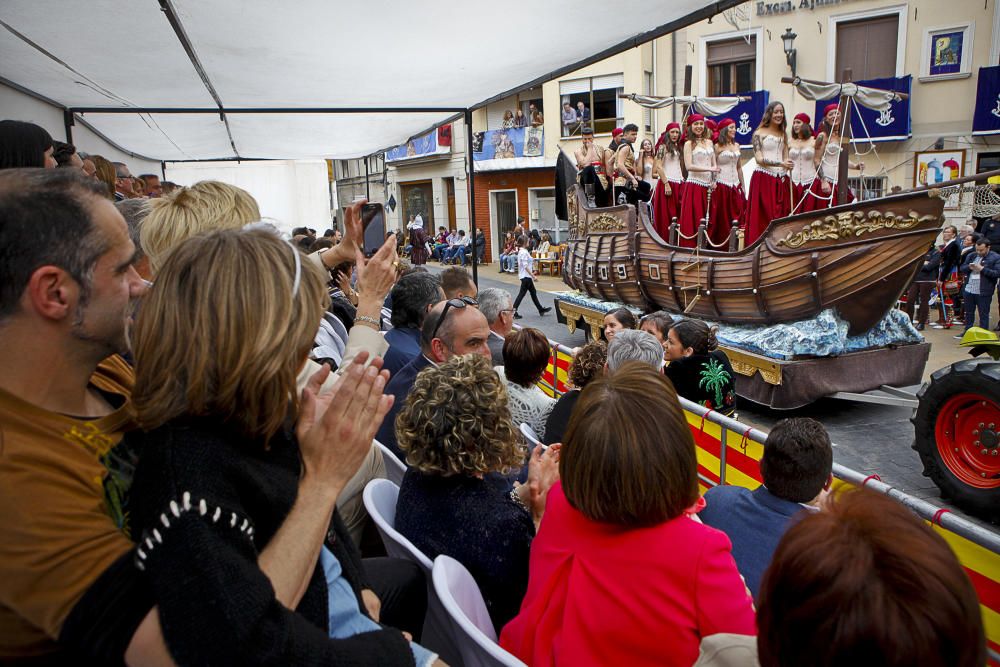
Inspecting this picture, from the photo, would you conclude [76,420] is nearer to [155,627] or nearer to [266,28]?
[155,627]

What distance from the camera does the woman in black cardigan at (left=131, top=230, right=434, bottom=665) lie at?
82 centimetres

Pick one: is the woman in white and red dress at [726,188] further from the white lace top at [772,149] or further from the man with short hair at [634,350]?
the man with short hair at [634,350]

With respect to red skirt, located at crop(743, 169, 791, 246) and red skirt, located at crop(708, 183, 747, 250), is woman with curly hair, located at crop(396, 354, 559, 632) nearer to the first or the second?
red skirt, located at crop(743, 169, 791, 246)

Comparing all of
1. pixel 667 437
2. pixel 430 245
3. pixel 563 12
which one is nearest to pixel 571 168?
pixel 563 12

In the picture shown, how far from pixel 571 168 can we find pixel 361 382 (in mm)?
10627

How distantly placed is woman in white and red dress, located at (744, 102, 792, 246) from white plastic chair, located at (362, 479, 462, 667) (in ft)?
23.7

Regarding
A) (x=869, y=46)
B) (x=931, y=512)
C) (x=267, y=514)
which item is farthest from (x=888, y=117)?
(x=267, y=514)

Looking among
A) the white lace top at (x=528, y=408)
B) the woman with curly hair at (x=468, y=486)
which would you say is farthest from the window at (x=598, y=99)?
the woman with curly hair at (x=468, y=486)

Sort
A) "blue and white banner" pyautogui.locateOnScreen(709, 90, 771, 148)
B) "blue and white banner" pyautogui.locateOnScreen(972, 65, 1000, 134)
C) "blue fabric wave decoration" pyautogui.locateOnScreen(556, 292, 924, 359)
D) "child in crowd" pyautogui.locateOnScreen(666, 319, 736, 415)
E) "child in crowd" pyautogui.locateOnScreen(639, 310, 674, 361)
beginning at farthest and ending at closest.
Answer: "blue and white banner" pyautogui.locateOnScreen(709, 90, 771, 148), "blue and white banner" pyautogui.locateOnScreen(972, 65, 1000, 134), "blue fabric wave decoration" pyautogui.locateOnScreen(556, 292, 924, 359), "child in crowd" pyautogui.locateOnScreen(639, 310, 674, 361), "child in crowd" pyautogui.locateOnScreen(666, 319, 736, 415)

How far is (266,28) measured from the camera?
3.36 meters

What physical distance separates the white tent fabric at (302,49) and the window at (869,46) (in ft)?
48.8

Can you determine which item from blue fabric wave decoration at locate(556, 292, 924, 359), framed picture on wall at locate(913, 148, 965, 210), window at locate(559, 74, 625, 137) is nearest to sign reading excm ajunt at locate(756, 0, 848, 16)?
framed picture on wall at locate(913, 148, 965, 210)

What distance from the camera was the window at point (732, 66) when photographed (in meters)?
17.3

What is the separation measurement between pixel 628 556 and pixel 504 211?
23873mm
